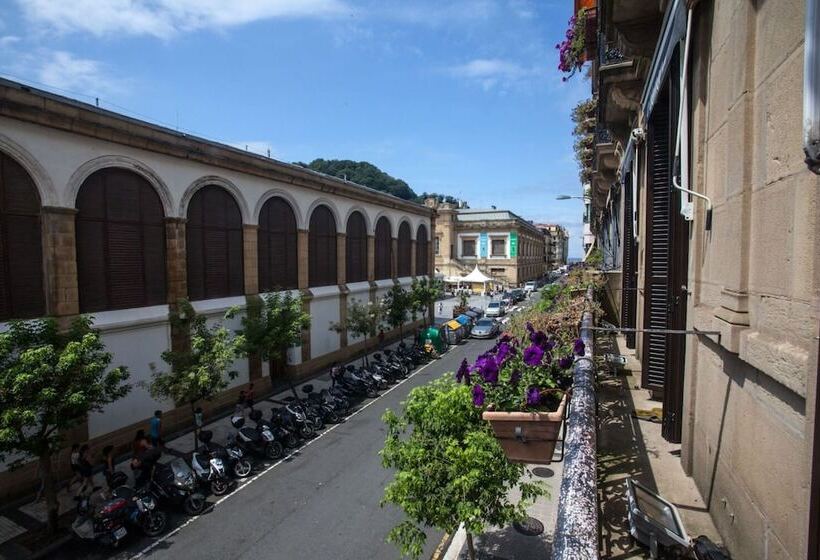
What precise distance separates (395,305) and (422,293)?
409 cm

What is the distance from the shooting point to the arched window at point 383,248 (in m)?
31.7

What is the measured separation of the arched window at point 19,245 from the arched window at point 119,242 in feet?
3.76

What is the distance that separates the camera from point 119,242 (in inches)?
569

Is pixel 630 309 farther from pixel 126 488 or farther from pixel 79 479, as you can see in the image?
pixel 79 479

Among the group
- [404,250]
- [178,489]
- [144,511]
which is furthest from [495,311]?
[144,511]

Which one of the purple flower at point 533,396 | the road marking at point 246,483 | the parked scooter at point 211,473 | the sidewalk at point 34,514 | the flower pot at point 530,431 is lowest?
the road marking at point 246,483

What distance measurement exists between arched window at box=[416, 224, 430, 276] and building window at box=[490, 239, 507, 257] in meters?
30.3

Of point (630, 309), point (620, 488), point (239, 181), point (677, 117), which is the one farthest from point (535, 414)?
point (239, 181)

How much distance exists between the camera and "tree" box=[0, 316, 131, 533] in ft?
29.6

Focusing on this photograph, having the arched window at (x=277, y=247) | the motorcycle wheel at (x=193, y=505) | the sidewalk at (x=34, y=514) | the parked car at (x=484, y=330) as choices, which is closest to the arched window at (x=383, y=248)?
the parked car at (x=484, y=330)

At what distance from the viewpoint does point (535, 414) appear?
3.85 m

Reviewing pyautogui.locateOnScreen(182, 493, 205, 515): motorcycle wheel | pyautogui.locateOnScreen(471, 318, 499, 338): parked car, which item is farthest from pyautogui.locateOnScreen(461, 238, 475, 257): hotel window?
pyautogui.locateOnScreen(182, 493, 205, 515): motorcycle wheel

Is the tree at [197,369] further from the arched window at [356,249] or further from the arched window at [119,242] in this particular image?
the arched window at [356,249]

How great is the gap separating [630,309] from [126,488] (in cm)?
1173
